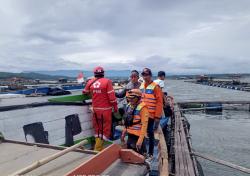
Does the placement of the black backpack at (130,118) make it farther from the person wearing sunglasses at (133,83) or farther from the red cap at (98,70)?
the person wearing sunglasses at (133,83)

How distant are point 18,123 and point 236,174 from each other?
1143 cm

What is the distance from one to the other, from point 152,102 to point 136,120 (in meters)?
1.35

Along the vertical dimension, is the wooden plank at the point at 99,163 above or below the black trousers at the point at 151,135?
above

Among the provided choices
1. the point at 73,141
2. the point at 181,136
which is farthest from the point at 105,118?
the point at 181,136

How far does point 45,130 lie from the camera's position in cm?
583

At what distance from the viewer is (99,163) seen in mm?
2984

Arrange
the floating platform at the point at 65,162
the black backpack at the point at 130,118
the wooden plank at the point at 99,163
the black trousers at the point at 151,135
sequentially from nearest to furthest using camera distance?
1. the wooden plank at the point at 99,163
2. the floating platform at the point at 65,162
3. the black backpack at the point at 130,118
4. the black trousers at the point at 151,135

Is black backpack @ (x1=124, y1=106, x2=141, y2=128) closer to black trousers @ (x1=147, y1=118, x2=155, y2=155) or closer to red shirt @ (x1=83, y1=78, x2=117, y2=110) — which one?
red shirt @ (x1=83, y1=78, x2=117, y2=110)

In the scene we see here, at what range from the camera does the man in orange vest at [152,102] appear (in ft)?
21.0

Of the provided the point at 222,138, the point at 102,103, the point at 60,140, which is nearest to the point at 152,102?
the point at 102,103

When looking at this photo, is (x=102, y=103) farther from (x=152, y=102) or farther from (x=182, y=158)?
(x=182, y=158)

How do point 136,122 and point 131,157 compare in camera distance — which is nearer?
point 131,157

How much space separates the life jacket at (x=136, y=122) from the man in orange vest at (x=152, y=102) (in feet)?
3.59

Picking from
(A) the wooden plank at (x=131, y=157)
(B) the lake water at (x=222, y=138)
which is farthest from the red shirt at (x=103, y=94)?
(B) the lake water at (x=222, y=138)
